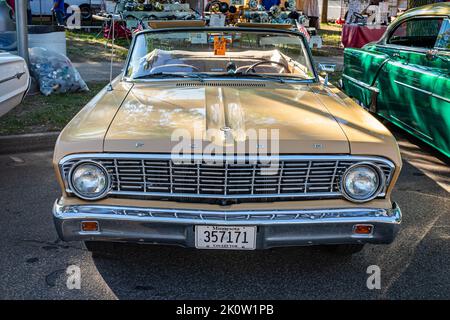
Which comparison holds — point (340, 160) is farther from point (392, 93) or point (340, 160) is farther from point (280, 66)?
point (392, 93)

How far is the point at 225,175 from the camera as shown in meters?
2.87

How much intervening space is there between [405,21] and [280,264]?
5016 millimetres

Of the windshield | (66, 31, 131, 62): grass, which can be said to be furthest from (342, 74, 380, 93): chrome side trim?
(66, 31, 131, 62): grass

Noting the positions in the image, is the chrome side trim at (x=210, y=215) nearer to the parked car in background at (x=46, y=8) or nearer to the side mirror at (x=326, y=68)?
the side mirror at (x=326, y=68)

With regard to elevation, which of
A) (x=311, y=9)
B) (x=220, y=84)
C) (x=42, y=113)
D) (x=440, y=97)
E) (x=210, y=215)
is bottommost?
(x=42, y=113)

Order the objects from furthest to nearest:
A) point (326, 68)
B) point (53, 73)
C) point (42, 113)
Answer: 1. point (53, 73)
2. point (42, 113)
3. point (326, 68)

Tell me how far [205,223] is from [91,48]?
1202 centimetres

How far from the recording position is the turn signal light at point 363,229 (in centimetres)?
295

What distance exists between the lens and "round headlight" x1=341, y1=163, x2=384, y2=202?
297 cm

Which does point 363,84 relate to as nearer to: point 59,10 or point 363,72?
point 363,72

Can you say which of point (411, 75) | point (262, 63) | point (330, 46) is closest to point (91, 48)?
point (330, 46)

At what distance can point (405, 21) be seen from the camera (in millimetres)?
7188

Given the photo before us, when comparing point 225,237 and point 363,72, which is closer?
point 225,237

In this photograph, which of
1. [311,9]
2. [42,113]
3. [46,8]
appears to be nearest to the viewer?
[42,113]
